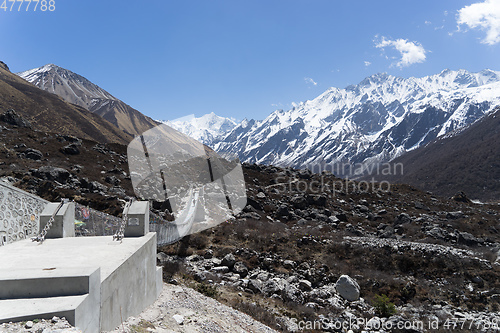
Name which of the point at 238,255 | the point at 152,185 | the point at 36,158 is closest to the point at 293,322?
the point at 238,255

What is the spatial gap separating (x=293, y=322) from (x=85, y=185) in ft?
62.5

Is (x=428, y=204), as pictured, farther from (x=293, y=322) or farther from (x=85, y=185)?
(x=85, y=185)

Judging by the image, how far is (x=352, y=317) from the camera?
37.2ft

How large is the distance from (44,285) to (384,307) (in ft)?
39.3

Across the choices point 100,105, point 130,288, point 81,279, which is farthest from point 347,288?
point 100,105

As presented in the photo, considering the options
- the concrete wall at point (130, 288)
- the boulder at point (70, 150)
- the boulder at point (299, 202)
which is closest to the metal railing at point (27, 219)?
the concrete wall at point (130, 288)

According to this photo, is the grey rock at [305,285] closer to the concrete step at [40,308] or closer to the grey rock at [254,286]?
the grey rock at [254,286]

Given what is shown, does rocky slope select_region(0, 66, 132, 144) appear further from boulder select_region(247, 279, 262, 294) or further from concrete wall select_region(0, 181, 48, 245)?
boulder select_region(247, 279, 262, 294)

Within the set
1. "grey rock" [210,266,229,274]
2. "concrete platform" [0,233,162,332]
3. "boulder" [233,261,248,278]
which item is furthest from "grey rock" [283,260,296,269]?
"concrete platform" [0,233,162,332]

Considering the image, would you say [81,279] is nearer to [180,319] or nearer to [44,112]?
[180,319]

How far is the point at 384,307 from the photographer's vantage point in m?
12.0

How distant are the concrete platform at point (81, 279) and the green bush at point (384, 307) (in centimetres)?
872

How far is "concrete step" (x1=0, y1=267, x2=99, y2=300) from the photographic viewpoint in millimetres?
4195

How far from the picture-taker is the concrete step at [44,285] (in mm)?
4195
